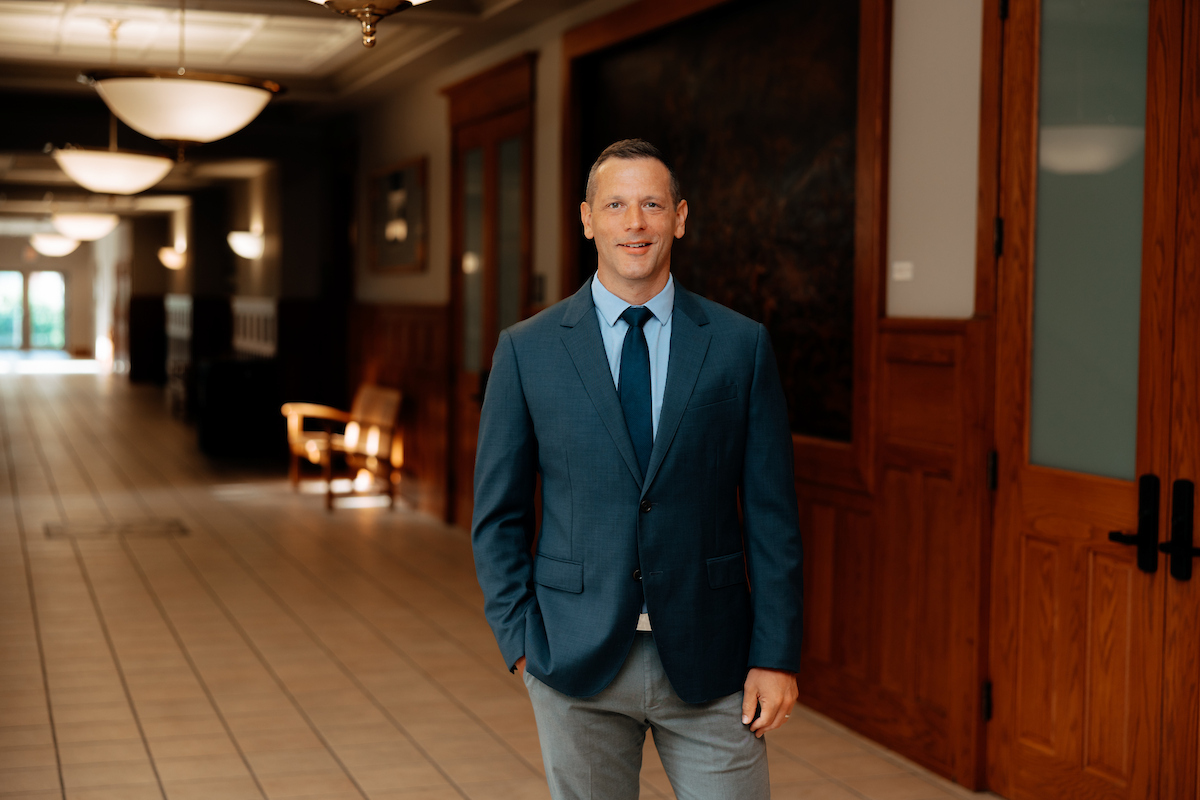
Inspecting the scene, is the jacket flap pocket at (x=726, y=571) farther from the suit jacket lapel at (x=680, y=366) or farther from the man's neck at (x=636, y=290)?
the man's neck at (x=636, y=290)

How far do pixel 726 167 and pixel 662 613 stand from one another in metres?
3.62

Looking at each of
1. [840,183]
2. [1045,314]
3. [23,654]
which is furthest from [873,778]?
[23,654]

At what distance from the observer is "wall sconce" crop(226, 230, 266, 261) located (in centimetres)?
1338

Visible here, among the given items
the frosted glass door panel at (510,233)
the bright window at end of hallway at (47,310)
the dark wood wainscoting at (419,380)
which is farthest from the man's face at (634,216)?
the bright window at end of hallway at (47,310)

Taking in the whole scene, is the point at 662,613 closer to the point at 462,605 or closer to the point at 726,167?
the point at 726,167

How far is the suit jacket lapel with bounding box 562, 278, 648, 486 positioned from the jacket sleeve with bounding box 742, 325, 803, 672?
191 mm

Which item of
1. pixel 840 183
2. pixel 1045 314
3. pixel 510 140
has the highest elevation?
pixel 510 140

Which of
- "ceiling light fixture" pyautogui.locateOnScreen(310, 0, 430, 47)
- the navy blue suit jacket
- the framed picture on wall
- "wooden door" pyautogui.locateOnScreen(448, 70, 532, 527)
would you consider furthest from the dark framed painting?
the framed picture on wall

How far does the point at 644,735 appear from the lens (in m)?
2.07

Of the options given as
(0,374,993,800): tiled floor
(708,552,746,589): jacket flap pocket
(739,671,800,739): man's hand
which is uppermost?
(708,552,746,589): jacket flap pocket

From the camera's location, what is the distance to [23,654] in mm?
5406

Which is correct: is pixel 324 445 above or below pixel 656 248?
below

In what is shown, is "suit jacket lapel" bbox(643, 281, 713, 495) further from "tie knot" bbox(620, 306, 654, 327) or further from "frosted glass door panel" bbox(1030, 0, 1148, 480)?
"frosted glass door panel" bbox(1030, 0, 1148, 480)

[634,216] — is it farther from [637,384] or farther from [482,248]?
[482,248]
